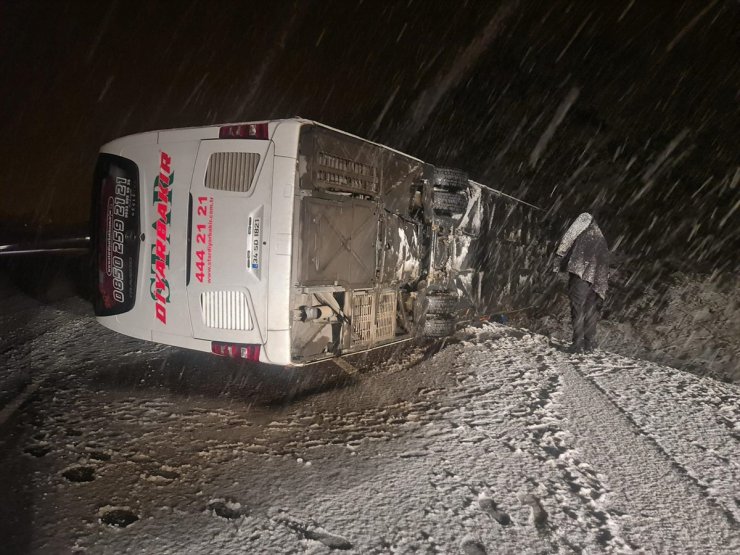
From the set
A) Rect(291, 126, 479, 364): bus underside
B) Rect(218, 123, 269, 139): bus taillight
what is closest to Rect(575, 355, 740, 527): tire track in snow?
Rect(291, 126, 479, 364): bus underside

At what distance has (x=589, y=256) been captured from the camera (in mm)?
5387

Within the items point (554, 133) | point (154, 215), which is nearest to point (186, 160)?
point (154, 215)

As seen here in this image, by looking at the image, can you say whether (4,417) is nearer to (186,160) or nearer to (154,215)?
(154,215)

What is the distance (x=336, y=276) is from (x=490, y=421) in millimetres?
1696

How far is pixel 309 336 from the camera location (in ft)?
13.0

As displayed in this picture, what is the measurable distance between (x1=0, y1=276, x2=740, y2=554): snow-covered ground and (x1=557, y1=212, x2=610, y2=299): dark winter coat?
86cm

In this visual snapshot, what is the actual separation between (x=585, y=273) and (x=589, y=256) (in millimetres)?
195

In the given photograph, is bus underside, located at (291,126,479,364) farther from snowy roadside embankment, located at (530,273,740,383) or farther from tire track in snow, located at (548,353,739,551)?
snowy roadside embankment, located at (530,273,740,383)

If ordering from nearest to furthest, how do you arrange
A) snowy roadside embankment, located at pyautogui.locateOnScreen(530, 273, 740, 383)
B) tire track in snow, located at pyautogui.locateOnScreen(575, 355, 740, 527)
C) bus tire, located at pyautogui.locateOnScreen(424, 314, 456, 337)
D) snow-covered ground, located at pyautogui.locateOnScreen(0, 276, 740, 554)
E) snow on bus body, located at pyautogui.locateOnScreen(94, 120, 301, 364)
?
snow-covered ground, located at pyautogui.locateOnScreen(0, 276, 740, 554) → tire track in snow, located at pyautogui.locateOnScreen(575, 355, 740, 527) → snow on bus body, located at pyautogui.locateOnScreen(94, 120, 301, 364) → bus tire, located at pyautogui.locateOnScreen(424, 314, 456, 337) → snowy roadside embankment, located at pyautogui.locateOnScreen(530, 273, 740, 383)

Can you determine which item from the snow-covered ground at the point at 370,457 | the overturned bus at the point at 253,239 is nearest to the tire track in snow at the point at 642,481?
the snow-covered ground at the point at 370,457

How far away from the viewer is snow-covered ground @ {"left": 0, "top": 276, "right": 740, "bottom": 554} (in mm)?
2482

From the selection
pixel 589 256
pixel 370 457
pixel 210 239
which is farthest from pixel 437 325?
pixel 210 239

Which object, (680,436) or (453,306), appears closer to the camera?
(680,436)

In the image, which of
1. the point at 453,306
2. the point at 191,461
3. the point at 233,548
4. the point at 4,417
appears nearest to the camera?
the point at 233,548
